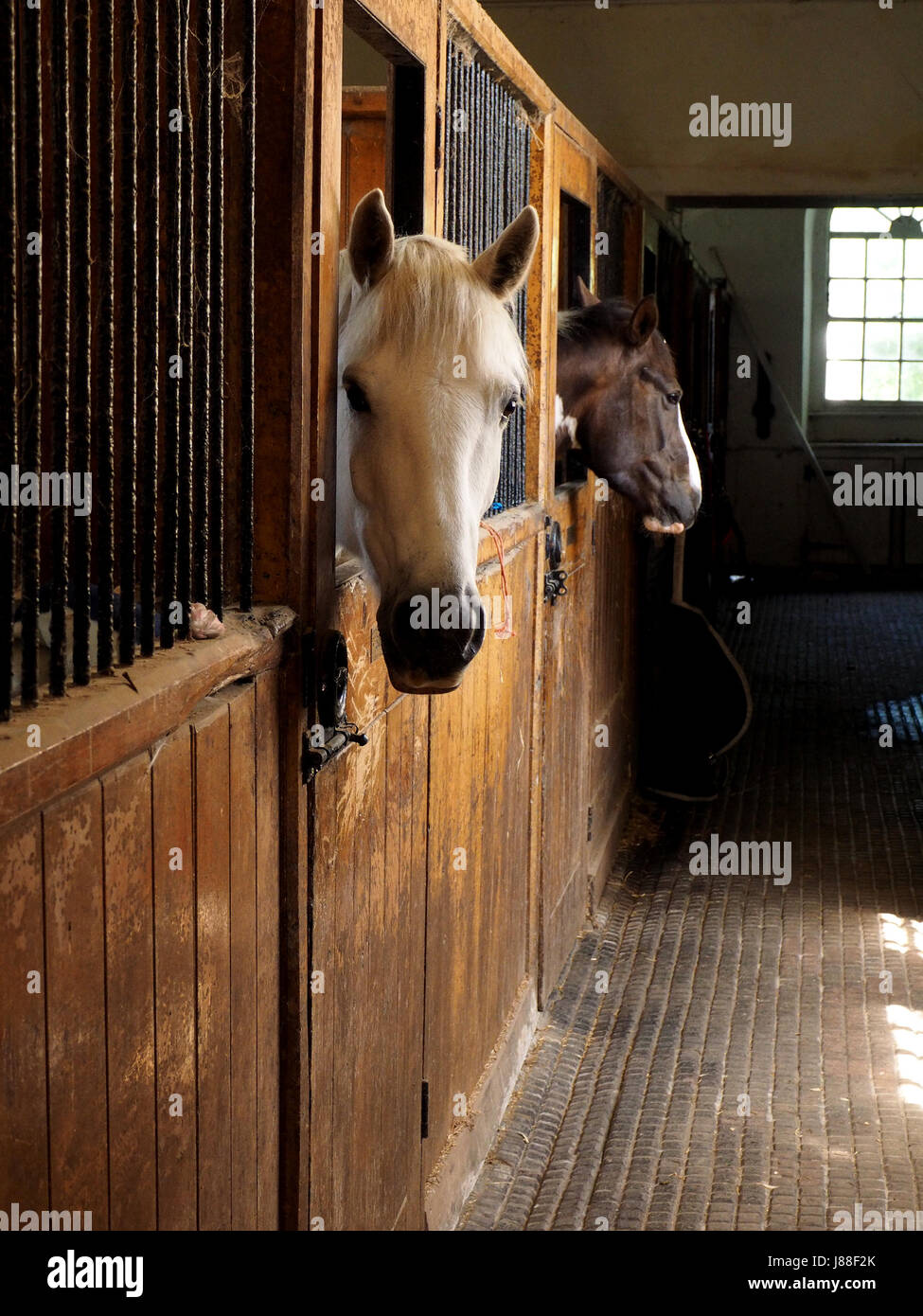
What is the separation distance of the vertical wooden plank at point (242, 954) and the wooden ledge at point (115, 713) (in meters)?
0.06

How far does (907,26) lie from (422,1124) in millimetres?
5682

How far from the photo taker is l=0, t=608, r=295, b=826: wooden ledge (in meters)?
0.96

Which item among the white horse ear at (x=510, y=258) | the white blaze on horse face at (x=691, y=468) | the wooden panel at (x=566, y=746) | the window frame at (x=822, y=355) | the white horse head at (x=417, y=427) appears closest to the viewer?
the white horse head at (x=417, y=427)

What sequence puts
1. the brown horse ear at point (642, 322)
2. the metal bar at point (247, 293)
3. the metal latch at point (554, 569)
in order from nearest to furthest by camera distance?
the metal bar at point (247, 293) → the metal latch at point (554, 569) → the brown horse ear at point (642, 322)

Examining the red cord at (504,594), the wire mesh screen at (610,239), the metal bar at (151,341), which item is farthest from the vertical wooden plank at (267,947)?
the wire mesh screen at (610,239)

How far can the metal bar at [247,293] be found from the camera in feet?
4.85

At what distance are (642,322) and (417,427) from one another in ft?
8.18

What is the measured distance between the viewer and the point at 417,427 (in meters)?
1.68

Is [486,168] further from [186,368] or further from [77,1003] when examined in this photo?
[77,1003]

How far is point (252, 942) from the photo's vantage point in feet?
4.95

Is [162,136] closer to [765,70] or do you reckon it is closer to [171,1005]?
[171,1005]

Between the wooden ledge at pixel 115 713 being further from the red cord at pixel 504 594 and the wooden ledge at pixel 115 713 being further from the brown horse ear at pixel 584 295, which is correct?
the brown horse ear at pixel 584 295

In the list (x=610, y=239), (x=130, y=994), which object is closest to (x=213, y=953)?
(x=130, y=994)

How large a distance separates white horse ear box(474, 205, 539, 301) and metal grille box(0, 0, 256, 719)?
0.46 metres
